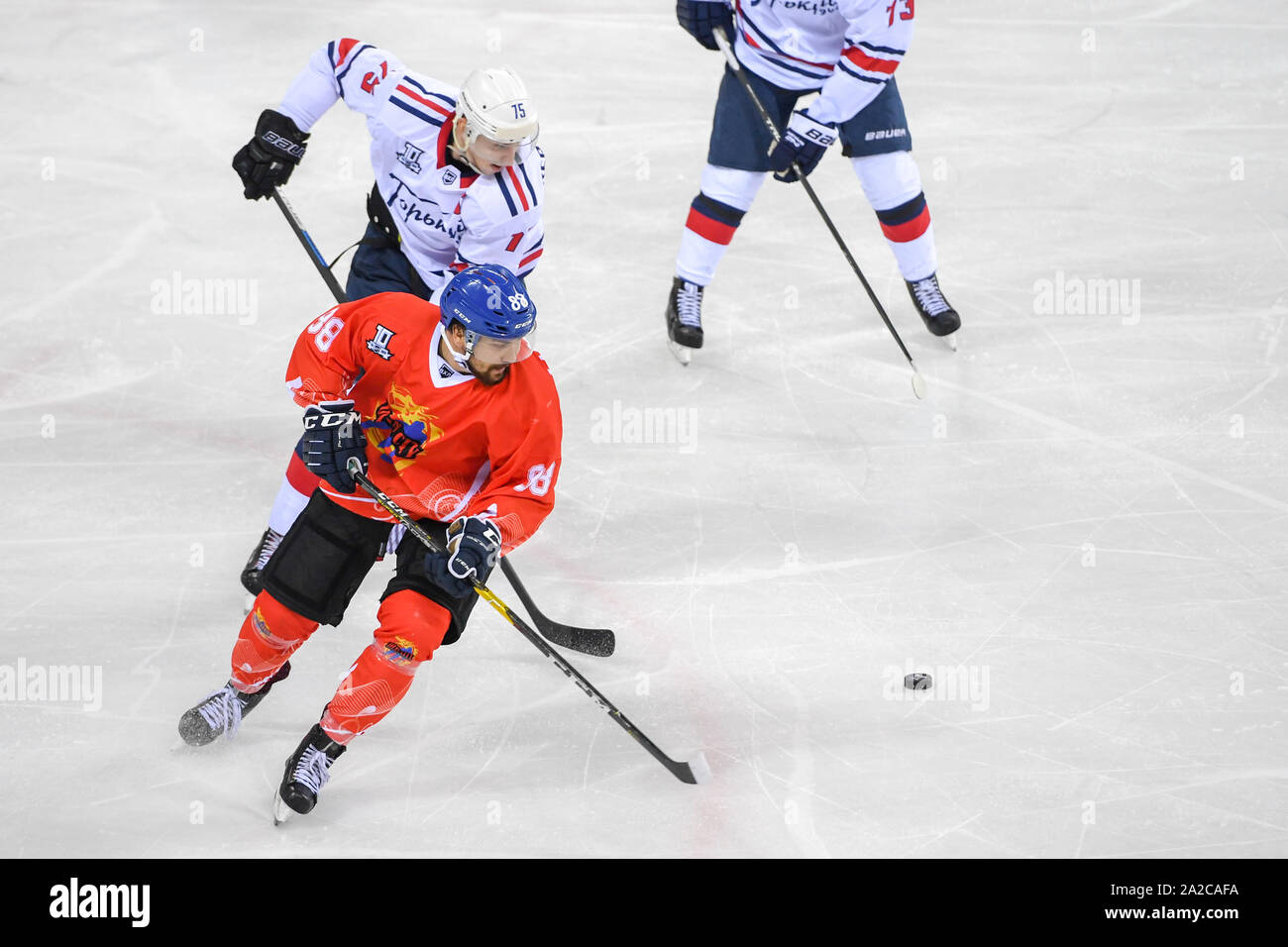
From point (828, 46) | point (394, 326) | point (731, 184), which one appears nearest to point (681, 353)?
point (731, 184)

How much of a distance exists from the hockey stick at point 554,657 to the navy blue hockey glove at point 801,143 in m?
2.01

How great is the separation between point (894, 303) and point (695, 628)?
1951mm

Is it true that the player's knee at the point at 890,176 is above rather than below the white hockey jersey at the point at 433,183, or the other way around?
below

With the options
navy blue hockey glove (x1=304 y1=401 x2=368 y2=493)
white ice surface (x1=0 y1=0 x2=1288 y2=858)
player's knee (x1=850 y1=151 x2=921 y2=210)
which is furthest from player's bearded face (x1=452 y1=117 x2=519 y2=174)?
player's knee (x1=850 y1=151 x2=921 y2=210)

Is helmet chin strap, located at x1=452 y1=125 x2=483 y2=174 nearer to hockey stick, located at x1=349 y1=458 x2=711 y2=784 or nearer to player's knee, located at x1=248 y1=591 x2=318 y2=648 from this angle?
hockey stick, located at x1=349 y1=458 x2=711 y2=784

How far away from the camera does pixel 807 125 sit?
462 cm

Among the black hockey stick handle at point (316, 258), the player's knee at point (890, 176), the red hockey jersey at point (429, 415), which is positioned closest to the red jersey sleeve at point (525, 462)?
the red hockey jersey at point (429, 415)

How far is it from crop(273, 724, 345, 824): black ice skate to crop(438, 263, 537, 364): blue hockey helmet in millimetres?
852

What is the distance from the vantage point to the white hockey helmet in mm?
3482

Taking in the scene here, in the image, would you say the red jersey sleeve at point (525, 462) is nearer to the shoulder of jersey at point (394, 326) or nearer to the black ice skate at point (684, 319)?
the shoulder of jersey at point (394, 326)

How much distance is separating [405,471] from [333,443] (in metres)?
0.17

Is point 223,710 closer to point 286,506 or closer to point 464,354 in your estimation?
point 286,506

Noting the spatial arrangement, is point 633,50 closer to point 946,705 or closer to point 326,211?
point 326,211

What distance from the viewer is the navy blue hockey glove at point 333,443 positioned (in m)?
3.06
